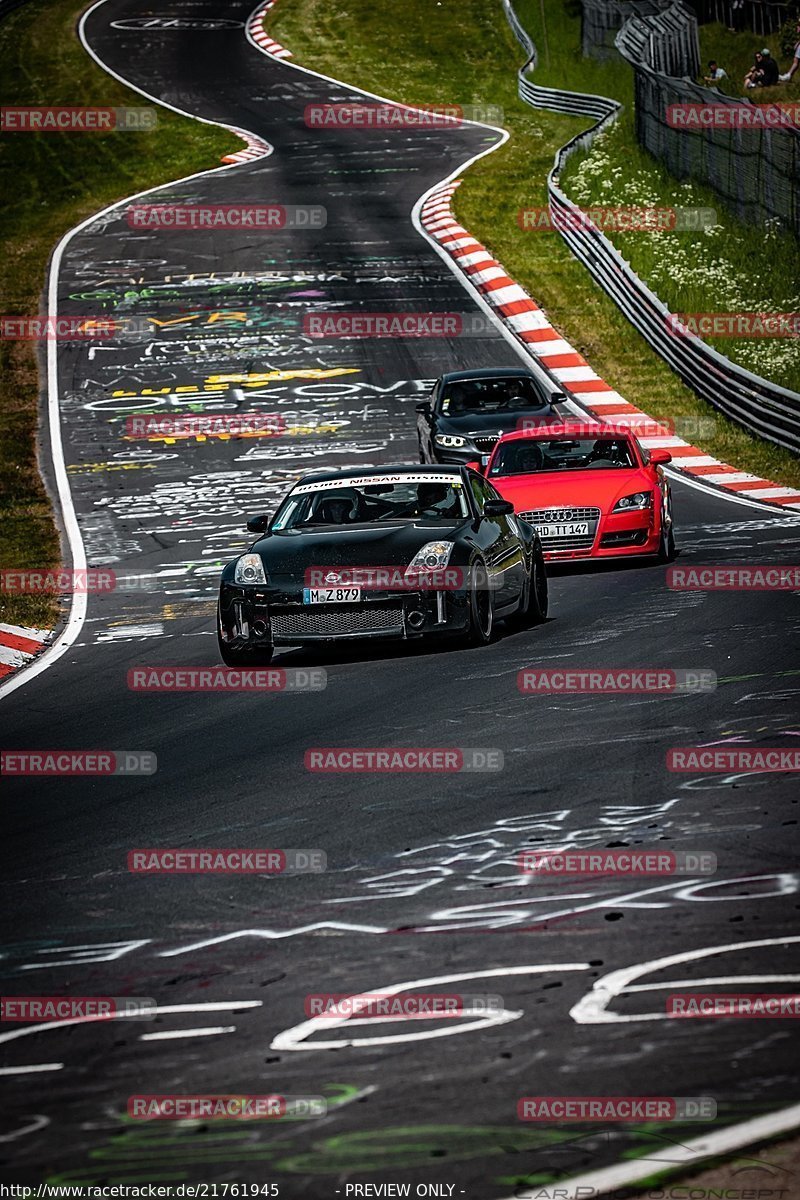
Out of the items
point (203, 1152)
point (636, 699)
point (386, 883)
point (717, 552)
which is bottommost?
point (717, 552)

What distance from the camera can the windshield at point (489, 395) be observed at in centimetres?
2181

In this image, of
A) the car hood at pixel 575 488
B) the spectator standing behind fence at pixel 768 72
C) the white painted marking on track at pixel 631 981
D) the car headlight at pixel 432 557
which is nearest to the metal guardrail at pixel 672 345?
the spectator standing behind fence at pixel 768 72

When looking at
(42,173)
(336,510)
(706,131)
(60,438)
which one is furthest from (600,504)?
(42,173)

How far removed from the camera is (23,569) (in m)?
18.7

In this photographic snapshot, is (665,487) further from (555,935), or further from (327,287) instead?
(327,287)

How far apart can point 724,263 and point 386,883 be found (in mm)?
26879

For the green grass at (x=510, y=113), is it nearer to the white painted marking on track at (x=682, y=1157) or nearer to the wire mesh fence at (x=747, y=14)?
the wire mesh fence at (x=747, y=14)

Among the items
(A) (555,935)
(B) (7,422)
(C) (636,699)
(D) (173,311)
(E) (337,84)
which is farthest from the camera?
(E) (337,84)

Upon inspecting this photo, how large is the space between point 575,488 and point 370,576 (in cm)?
507

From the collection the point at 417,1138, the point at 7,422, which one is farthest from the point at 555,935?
the point at 7,422

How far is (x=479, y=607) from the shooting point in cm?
1213

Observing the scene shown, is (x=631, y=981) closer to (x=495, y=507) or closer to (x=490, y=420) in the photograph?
(x=495, y=507)

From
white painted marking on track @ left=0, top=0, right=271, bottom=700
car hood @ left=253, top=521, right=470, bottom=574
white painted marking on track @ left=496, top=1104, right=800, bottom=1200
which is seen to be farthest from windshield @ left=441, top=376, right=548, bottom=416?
white painted marking on track @ left=496, top=1104, right=800, bottom=1200

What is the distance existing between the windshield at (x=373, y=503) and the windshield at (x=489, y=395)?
335 inches
